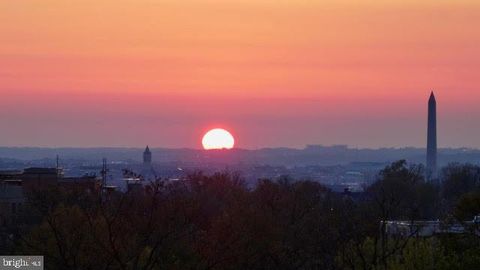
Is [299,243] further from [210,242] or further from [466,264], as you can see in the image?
[466,264]

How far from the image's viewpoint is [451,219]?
55656 millimetres

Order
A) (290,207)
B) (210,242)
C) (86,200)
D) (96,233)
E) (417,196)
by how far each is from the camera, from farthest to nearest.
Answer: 1. (417,196)
2. (290,207)
3. (86,200)
4. (210,242)
5. (96,233)

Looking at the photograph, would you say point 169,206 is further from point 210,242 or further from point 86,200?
point 86,200

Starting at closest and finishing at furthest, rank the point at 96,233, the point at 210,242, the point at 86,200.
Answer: the point at 96,233
the point at 210,242
the point at 86,200

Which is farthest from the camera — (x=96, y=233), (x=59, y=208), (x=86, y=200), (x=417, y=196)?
(x=417, y=196)

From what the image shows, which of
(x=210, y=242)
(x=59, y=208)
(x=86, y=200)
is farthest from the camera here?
(x=86, y=200)

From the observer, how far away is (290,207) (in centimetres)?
6456

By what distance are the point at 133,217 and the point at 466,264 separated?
41.7 feet

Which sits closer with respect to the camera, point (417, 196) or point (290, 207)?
point (290, 207)

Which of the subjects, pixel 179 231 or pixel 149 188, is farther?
pixel 149 188

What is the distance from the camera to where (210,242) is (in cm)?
4506

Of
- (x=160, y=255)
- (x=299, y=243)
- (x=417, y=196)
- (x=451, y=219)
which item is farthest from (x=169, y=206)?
(x=417, y=196)

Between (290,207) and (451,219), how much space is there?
1129 centimetres

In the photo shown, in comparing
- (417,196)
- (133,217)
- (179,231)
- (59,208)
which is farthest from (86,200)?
(417,196)
